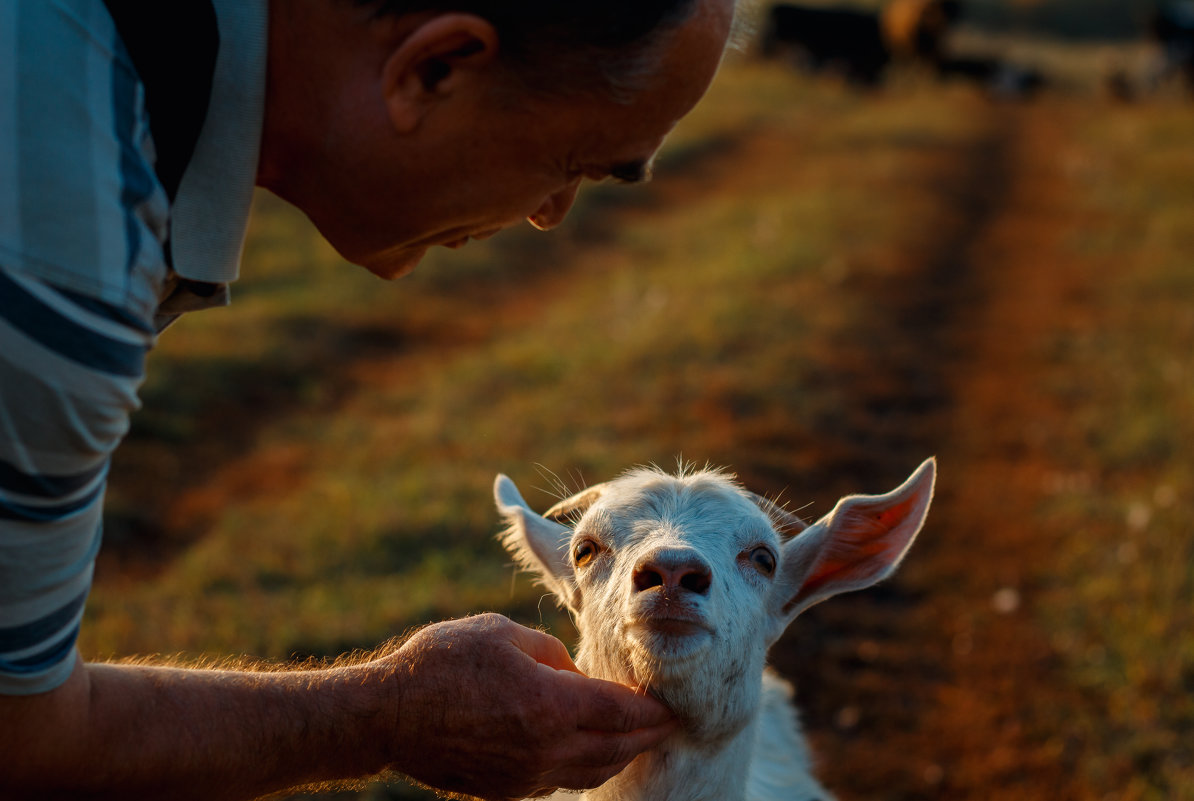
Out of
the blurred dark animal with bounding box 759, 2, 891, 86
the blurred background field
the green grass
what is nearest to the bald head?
the blurred background field

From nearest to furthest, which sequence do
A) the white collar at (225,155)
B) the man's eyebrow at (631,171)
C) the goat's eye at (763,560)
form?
1. the white collar at (225,155)
2. the man's eyebrow at (631,171)
3. the goat's eye at (763,560)

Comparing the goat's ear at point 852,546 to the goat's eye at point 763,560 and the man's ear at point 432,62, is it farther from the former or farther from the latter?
the man's ear at point 432,62

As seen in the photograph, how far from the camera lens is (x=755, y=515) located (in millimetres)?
2898

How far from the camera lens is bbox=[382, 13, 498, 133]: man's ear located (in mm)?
1537

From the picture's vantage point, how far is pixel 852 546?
9.56ft

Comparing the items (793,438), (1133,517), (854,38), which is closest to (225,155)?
(793,438)

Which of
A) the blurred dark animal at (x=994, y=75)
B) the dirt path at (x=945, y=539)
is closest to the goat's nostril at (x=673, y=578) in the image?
the dirt path at (x=945, y=539)

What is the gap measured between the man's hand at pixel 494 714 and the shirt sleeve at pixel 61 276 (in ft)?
2.50

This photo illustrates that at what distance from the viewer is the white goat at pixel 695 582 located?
7.77 ft

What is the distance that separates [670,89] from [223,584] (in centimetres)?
492

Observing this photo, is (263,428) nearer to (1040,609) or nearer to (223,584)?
(223,584)

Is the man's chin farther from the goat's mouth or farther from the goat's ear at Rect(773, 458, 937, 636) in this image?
the goat's ear at Rect(773, 458, 937, 636)

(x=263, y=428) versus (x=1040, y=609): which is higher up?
(x=1040, y=609)

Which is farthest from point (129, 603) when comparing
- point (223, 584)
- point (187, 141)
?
point (187, 141)
